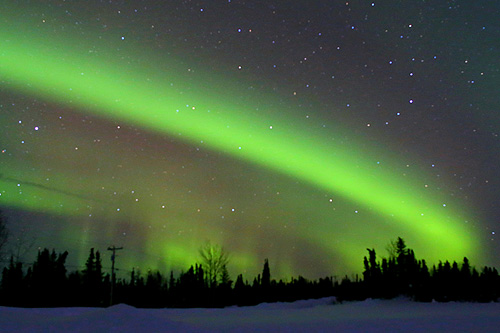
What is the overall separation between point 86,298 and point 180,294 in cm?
1685

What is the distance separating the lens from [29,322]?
12.4 metres

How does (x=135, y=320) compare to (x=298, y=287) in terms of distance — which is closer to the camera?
(x=135, y=320)

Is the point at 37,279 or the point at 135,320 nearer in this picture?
the point at 135,320

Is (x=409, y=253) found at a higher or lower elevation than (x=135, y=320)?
higher

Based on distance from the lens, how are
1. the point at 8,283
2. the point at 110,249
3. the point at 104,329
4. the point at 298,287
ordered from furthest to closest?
the point at 298,287 < the point at 8,283 < the point at 110,249 < the point at 104,329

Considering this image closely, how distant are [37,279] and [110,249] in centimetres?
1570

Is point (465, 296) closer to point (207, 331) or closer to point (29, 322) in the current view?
point (207, 331)

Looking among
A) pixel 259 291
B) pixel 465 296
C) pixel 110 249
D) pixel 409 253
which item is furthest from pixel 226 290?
pixel 465 296

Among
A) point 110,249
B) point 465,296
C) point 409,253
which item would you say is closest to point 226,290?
point 110,249

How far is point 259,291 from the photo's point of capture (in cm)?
8519

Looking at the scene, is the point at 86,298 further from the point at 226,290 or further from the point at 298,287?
the point at 298,287

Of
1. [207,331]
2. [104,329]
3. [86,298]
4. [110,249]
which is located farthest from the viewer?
[86,298]

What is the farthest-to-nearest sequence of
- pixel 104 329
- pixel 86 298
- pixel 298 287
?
pixel 298 287 → pixel 86 298 → pixel 104 329

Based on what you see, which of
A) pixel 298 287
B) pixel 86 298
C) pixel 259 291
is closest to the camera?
pixel 86 298
